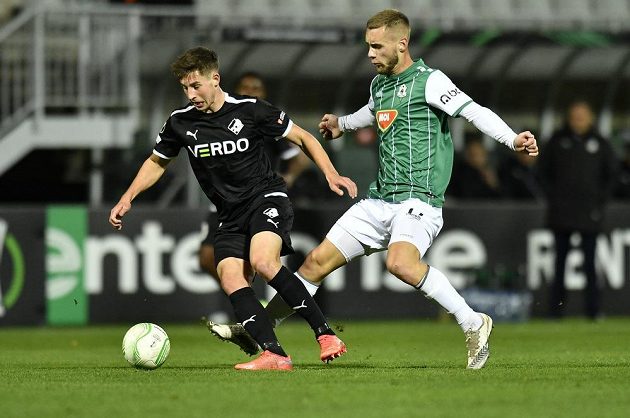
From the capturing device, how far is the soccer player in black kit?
8.44m

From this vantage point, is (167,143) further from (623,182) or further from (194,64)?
(623,182)

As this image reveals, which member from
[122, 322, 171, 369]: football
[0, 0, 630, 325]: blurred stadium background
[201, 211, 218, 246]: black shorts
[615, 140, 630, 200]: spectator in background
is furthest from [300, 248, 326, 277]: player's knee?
[615, 140, 630, 200]: spectator in background

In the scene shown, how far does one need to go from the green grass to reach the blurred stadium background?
2.49 m

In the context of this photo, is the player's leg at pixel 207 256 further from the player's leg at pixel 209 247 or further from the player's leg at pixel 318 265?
the player's leg at pixel 318 265

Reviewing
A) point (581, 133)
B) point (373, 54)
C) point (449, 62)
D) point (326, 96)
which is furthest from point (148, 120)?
point (373, 54)

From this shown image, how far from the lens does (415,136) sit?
866 cm

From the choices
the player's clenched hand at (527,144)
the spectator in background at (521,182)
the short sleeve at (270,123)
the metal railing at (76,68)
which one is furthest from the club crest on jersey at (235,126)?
the spectator in background at (521,182)

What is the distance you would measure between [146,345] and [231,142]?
1250mm

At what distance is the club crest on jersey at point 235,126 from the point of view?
866cm

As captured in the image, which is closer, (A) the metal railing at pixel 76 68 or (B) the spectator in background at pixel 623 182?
(A) the metal railing at pixel 76 68

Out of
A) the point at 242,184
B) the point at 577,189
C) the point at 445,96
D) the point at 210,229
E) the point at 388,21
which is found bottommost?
the point at 577,189

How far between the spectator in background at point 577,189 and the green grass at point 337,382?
2.59m

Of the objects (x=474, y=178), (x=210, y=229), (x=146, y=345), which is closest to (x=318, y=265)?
(x=146, y=345)

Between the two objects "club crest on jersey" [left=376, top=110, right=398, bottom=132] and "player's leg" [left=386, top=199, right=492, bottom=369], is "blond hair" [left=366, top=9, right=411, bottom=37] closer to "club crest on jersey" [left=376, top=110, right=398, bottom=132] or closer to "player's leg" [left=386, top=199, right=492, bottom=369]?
"club crest on jersey" [left=376, top=110, right=398, bottom=132]
